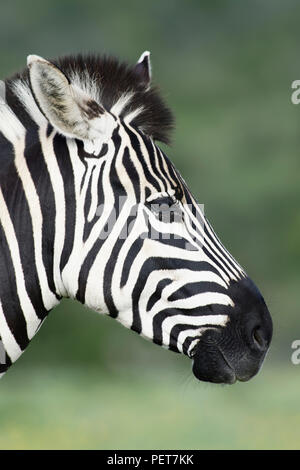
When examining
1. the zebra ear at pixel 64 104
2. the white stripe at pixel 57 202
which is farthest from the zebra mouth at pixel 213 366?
the zebra ear at pixel 64 104

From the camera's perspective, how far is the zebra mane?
5.02 meters

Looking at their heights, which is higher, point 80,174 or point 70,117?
point 70,117

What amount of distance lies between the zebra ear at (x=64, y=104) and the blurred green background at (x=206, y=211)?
78cm

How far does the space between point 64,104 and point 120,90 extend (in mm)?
660

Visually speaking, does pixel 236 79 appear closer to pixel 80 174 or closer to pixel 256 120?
pixel 256 120

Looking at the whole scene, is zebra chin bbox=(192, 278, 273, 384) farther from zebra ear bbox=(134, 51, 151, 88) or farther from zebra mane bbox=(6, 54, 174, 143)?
zebra ear bbox=(134, 51, 151, 88)

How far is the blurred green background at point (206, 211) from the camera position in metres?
12.1

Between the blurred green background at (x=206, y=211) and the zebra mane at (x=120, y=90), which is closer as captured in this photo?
the zebra mane at (x=120, y=90)

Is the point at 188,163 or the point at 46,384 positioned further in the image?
the point at 188,163

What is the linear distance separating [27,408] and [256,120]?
95.0 feet

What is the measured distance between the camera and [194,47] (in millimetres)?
45594

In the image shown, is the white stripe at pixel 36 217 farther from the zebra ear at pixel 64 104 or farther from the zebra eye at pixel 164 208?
the zebra eye at pixel 164 208

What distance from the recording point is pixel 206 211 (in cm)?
3120

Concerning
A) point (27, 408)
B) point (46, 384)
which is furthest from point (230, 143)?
point (27, 408)
